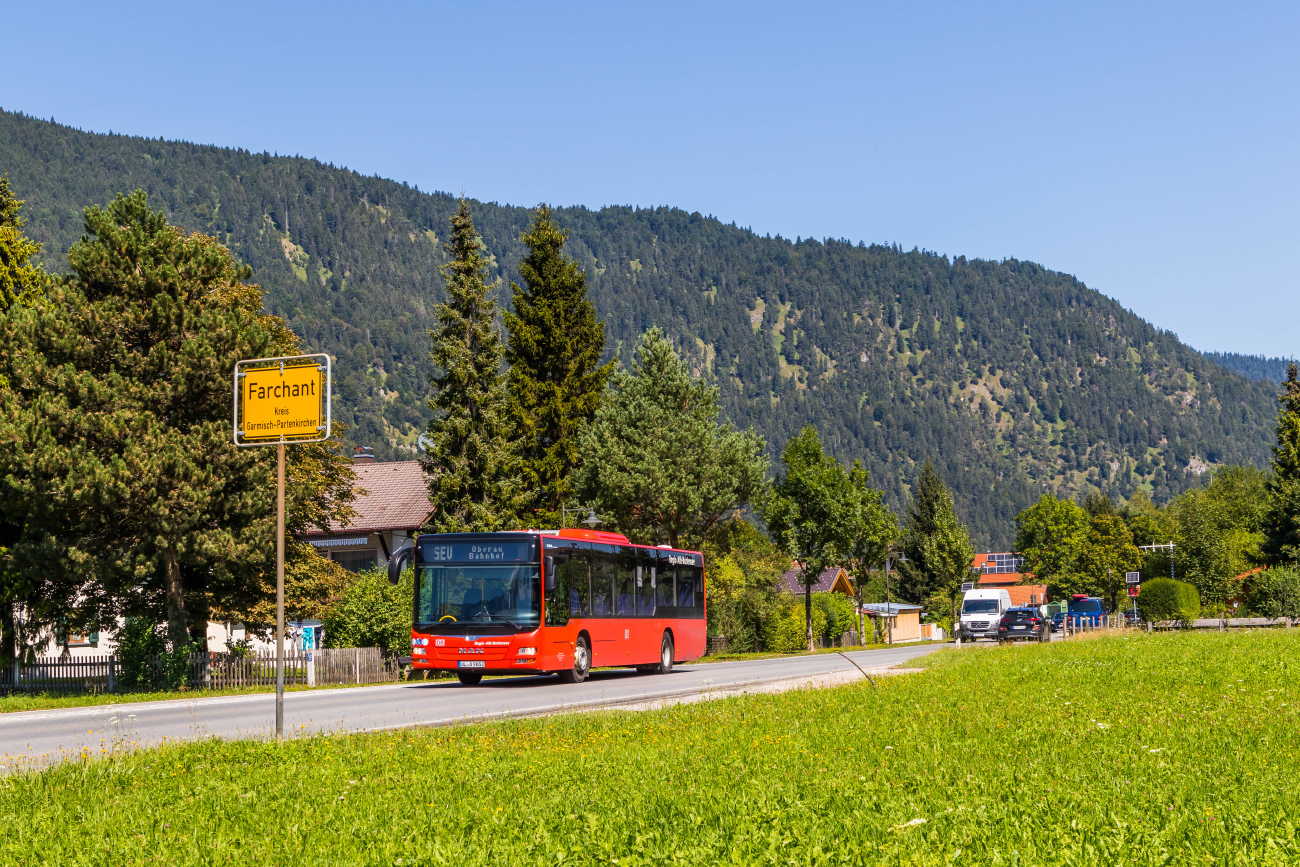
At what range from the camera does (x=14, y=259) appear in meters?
33.2

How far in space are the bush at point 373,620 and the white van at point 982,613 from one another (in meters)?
31.1

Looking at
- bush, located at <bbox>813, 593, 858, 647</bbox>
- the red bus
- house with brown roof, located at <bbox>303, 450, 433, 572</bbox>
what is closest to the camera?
the red bus

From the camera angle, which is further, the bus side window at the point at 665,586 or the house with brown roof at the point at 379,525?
the house with brown roof at the point at 379,525

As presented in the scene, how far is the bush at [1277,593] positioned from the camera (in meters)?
54.5

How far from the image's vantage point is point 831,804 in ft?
24.9

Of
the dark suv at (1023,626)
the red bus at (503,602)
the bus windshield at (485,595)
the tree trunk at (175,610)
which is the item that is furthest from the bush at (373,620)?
the dark suv at (1023,626)

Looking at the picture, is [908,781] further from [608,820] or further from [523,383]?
[523,383]

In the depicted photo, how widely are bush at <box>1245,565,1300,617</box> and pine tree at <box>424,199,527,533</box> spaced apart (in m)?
35.6

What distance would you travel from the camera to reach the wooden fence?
2992cm

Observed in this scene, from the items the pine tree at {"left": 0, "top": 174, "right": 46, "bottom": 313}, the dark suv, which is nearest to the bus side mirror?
the pine tree at {"left": 0, "top": 174, "right": 46, "bottom": 313}

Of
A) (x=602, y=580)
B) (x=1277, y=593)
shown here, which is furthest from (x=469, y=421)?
(x=1277, y=593)

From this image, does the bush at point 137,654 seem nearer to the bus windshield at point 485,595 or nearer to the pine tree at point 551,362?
the bus windshield at point 485,595

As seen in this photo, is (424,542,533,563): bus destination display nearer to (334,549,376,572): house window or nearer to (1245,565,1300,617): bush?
(334,549,376,572): house window

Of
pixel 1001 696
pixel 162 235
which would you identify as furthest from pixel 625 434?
pixel 1001 696
